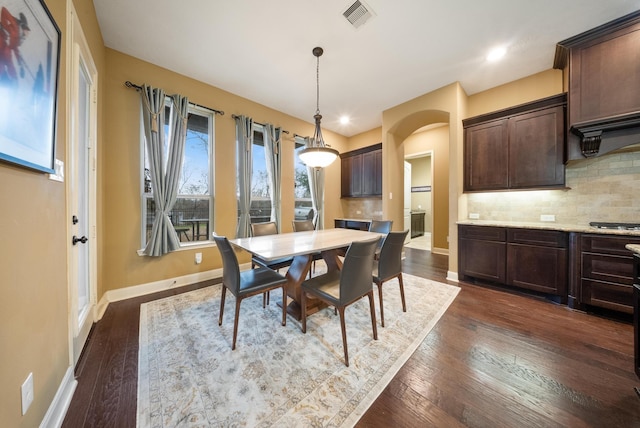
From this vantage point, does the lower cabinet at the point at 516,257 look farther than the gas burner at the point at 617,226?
Yes

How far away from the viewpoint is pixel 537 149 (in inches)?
107

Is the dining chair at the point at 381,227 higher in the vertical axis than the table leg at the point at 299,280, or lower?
higher

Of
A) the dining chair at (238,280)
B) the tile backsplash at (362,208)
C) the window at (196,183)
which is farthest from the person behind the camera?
the tile backsplash at (362,208)

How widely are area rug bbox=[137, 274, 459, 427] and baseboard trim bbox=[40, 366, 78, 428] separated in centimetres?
33

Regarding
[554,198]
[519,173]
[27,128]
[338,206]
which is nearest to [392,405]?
[27,128]

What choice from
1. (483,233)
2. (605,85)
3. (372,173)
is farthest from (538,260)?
(372,173)

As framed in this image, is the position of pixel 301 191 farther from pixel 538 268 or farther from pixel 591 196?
pixel 591 196

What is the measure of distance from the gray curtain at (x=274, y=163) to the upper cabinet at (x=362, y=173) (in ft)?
6.33

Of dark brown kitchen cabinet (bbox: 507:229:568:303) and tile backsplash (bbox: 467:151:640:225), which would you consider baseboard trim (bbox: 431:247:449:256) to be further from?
dark brown kitchen cabinet (bbox: 507:229:568:303)

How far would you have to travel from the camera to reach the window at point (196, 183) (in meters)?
3.10

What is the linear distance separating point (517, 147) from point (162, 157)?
4771 mm

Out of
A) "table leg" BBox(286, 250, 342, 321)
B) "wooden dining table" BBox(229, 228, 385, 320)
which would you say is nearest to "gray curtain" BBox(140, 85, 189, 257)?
"wooden dining table" BBox(229, 228, 385, 320)

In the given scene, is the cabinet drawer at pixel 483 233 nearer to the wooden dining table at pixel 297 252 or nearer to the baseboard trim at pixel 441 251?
the wooden dining table at pixel 297 252

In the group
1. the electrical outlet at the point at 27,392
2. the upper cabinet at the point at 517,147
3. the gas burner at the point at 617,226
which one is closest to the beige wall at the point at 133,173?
the electrical outlet at the point at 27,392
